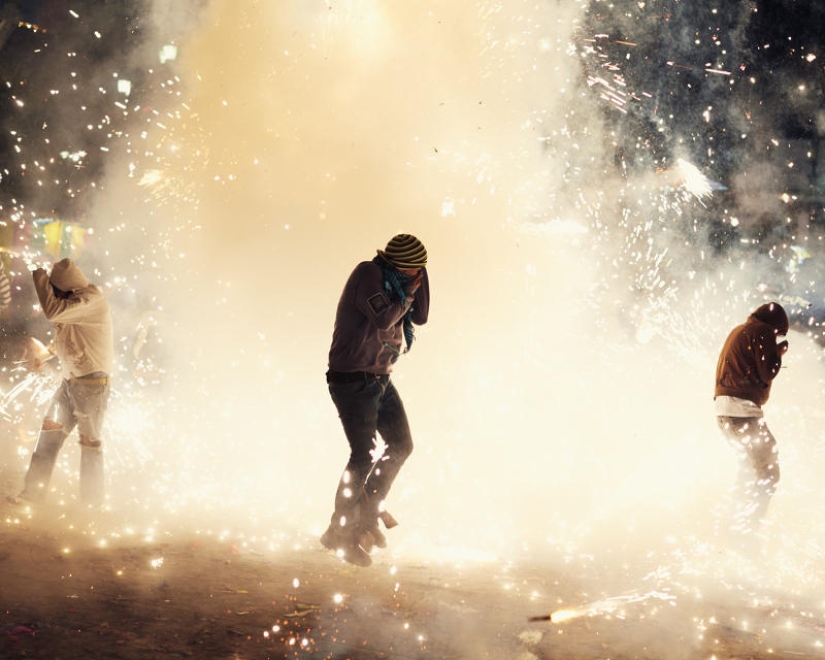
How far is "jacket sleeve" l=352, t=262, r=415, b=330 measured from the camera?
156 inches

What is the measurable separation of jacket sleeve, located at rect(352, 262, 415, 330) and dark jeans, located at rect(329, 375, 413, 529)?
35 cm

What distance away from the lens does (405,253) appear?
13.3 feet

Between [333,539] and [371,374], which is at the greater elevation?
[371,374]

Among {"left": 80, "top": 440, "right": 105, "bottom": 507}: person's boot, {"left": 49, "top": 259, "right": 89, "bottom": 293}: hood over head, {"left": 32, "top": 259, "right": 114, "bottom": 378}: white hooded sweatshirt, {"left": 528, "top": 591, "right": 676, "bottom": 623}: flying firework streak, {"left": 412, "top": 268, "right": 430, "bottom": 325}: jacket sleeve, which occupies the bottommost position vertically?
{"left": 528, "top": 591, "right": 676, "bottom": 623}: flying firework streak

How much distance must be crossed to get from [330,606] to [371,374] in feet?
4.05

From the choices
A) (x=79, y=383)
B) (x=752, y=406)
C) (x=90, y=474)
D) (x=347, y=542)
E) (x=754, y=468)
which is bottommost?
(x=347, y=542)

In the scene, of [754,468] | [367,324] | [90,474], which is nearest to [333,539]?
[367,324]

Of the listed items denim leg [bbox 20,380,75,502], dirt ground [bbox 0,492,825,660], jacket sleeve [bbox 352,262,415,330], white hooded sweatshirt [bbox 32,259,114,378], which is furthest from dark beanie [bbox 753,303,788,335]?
denim leg [bbox 20,380,75,502]

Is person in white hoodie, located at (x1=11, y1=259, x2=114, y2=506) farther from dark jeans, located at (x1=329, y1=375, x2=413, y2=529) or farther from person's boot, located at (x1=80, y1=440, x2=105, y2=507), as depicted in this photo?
dark jeans, located at (x1=329, y1=375, x2=413, y2=529)

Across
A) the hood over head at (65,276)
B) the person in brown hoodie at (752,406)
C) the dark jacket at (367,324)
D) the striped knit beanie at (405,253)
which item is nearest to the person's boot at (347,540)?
the dark jacket at (367,324)

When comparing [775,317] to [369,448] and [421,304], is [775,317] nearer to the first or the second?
[421,304]

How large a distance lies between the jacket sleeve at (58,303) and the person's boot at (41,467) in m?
0.88

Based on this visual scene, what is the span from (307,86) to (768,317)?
4.85 meters

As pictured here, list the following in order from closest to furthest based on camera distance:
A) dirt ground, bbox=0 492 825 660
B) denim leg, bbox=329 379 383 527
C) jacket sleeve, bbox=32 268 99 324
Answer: dirt ground, bbox=0 492 825 660 → denim leg, bbox=329 379 383 527 → jacket sleeve, bbox=32 268 99 324
